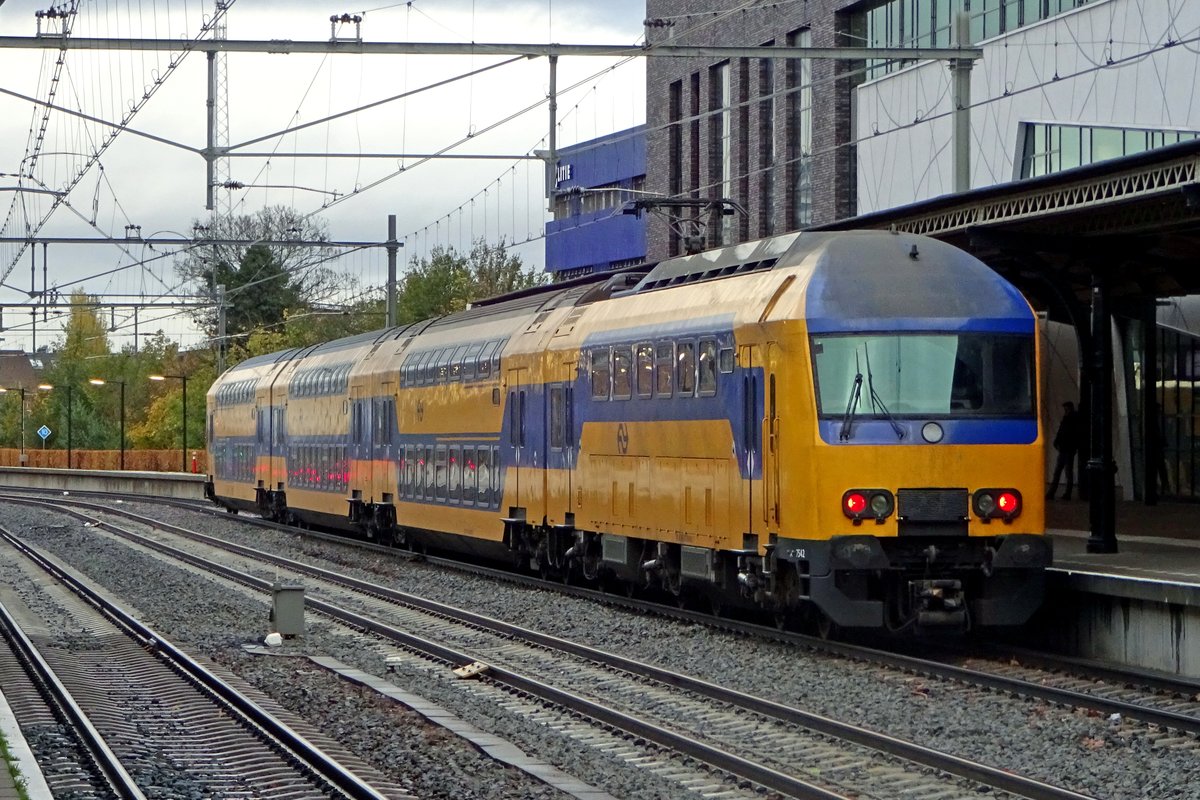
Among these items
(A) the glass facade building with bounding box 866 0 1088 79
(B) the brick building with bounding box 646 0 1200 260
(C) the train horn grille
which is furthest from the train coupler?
(A) the glass facade building with bounding box 866 0 1088 79

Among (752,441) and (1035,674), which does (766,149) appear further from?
(1035,674)

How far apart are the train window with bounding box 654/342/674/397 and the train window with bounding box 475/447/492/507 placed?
660cm

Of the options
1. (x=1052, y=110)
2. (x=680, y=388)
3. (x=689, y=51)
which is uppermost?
(x=1052, y=110)

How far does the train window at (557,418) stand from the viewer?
21.6 m

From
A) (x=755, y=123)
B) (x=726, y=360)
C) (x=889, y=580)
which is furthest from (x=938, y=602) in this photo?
(x=755, y=123)

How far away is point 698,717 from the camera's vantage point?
12852 mm

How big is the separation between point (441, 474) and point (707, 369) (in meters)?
10.6

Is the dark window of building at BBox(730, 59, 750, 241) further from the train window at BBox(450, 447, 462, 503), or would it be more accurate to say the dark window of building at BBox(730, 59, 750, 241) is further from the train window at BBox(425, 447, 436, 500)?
the train window at BBox(450, 447, 462, 503)

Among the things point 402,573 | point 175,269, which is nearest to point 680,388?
point 402,573

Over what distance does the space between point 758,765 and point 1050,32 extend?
27.7 m

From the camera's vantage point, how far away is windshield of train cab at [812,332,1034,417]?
603 inches

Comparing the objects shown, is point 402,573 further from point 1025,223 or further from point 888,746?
point 888,746

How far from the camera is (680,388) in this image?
58.6 ft

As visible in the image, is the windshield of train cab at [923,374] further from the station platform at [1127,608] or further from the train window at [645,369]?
the train window at [645,369]
